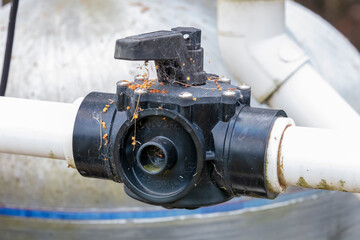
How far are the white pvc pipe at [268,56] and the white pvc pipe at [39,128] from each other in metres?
0.52

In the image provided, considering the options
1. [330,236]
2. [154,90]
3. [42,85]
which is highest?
[154,90]

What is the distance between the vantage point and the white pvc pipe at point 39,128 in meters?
0.74

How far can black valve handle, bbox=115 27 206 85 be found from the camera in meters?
0.63

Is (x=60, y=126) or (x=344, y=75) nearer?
(x=60, y=126)

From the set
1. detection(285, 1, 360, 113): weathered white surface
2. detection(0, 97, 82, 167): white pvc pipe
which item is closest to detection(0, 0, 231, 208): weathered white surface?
detection(285, 1, 360, 113): weathered white surface

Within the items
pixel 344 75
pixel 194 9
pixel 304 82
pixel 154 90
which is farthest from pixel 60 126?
pixel 344 75

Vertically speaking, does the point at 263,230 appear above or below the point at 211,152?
below

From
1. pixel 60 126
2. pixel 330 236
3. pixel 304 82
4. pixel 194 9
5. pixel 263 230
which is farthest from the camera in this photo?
pixel 194 9

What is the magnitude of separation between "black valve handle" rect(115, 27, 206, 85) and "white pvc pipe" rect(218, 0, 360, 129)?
0.44 m

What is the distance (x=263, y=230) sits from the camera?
1.35m

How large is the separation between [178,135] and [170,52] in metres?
0.09

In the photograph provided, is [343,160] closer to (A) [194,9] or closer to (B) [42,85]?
(B) [42,85]

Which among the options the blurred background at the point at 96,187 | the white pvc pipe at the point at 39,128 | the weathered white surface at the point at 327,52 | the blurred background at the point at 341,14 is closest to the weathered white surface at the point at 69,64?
the blurred background at the point at 96,187

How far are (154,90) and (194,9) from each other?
36.4 inches
